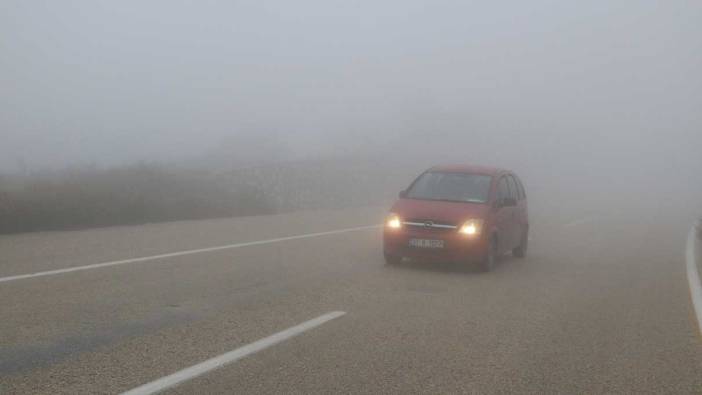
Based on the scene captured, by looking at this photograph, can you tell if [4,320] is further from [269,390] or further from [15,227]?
[15,227]

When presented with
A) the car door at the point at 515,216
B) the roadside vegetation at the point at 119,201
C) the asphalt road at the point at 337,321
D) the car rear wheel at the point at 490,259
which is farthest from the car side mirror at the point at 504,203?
the roadside vegetation at the point at 119,201

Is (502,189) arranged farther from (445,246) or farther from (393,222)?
(393,222)

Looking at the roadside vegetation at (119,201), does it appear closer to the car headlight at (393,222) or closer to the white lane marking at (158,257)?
the white lane marking at (158,257)

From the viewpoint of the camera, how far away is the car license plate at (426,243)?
1133 centimetres

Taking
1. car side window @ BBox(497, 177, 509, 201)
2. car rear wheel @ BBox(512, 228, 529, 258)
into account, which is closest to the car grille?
car side window @ BBox(497, 177, 509, 201)

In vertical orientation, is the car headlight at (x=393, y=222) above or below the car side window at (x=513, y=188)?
below

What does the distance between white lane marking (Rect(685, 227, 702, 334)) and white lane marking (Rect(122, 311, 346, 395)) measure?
417 cm

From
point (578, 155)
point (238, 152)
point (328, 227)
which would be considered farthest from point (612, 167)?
point (328, 227)

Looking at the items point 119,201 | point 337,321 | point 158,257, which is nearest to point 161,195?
point 119,201

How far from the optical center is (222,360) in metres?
6.13

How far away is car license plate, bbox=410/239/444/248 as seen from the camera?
1133cm

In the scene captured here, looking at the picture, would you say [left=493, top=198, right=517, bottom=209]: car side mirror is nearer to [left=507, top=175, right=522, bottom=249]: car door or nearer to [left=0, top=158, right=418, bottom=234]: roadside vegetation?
[left=507, top=175, right=522, bottom=249]: car door

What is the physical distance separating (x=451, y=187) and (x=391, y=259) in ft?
5.21

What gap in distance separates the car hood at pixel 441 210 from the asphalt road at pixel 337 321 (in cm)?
86
